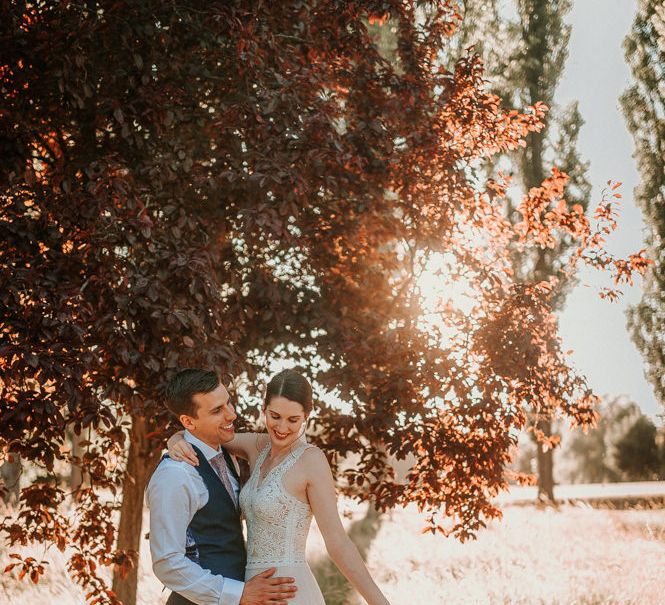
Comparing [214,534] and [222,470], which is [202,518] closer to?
[214,534]

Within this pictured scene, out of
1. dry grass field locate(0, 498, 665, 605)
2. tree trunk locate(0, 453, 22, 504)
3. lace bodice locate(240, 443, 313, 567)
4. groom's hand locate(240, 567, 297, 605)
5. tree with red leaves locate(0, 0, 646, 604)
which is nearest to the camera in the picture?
groom's hand locate(240, 567, 297, 605)

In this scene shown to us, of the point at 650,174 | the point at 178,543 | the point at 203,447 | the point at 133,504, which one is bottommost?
the point at 133,504

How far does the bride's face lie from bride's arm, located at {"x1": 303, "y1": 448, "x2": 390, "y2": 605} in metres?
0.15

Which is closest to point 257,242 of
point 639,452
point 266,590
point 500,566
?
point 266,590

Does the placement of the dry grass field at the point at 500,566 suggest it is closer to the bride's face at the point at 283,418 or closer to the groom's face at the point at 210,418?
the bride's face at the point at 283,418

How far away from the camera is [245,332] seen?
24.4 feet

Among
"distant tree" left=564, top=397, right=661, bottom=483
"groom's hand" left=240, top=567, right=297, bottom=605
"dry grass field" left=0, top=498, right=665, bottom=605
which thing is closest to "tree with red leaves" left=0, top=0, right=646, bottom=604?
"groom's hand" left=240, top=567, right=297, bottom=605

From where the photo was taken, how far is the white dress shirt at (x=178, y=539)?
349 cm

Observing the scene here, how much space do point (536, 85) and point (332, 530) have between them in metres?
17.1

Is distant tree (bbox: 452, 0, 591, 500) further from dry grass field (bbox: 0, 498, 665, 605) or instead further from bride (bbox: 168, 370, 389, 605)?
bride (bbox: 168, 370, 389, 605)

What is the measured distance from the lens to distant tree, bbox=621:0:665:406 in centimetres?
1786

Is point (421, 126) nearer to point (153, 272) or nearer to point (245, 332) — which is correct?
point (245, 332)

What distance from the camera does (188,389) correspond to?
3852mm

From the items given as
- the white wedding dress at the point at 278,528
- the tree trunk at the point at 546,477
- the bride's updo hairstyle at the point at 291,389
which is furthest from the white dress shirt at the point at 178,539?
the tree trunk at the point at 546,477
